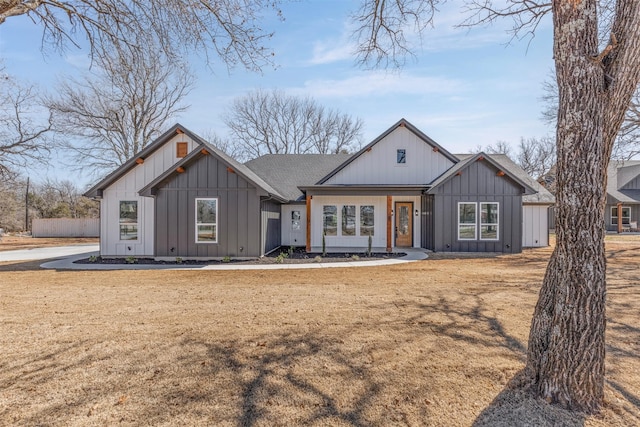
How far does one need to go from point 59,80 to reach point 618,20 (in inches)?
1126

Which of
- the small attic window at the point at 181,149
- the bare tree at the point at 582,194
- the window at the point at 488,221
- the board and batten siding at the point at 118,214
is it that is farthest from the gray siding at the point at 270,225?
the bare tree at the point at 582,194

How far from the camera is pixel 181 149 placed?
13.3 metres

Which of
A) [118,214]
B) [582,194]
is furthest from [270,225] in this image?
[582,194]

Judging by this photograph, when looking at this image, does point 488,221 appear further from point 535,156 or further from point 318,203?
point 535,156

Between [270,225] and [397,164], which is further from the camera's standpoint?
[397,164]

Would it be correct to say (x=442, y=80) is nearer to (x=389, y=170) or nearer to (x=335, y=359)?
(x=389, y=170)

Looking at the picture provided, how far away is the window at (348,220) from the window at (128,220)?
342 inches

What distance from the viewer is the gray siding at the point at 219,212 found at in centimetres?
1184

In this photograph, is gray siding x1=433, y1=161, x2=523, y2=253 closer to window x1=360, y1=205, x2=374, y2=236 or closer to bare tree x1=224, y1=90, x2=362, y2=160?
window x1=360, y1=205, x2=374, y2=236

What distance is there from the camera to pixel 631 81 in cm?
293

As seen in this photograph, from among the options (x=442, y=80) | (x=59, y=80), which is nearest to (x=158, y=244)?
(x=442, y=80)

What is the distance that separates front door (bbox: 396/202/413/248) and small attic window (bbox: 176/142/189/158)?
382 inches

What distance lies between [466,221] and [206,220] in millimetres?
10358

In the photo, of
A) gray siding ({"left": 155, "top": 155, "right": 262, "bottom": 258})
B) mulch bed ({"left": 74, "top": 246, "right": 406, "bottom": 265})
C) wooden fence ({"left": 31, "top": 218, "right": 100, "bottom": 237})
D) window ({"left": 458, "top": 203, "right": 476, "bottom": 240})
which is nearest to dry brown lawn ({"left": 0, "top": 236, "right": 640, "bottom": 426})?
mulch bed ({"left": 74, "top": 246, "right": 406, "bottom": 265})
